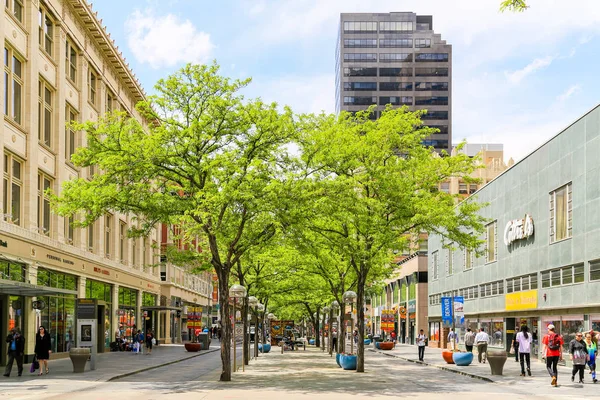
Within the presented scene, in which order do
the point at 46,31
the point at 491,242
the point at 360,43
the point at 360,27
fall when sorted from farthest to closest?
1. the point at 360,27
2. the point at 360,43
3. the point at 491,242
4. the point at 46,31

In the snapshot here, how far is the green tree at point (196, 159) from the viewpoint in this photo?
89.7 ft

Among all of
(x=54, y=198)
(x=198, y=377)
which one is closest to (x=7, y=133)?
A: (x=54, y=198)

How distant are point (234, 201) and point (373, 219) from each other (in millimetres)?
7750

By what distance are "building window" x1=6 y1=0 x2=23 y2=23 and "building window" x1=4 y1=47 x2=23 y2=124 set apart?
1915mm

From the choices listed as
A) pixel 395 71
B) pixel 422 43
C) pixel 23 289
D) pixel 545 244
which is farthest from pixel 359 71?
pixel 23 289

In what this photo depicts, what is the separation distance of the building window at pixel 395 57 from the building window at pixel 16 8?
447 feet

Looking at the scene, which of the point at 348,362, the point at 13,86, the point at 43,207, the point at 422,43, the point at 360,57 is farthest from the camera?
the point at 360,57

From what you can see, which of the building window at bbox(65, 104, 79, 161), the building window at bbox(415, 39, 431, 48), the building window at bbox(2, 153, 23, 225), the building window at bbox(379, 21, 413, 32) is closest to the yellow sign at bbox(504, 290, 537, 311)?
the building window at bbox(65, 104, 79, 161)

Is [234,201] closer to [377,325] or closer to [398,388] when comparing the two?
[398,388]

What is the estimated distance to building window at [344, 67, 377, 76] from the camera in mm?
168125

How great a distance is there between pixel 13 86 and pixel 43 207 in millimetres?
6523

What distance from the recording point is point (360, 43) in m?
170

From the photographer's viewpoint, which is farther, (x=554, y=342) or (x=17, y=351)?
(x=17, y=351)

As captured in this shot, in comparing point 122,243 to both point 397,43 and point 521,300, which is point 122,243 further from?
point 397,43
